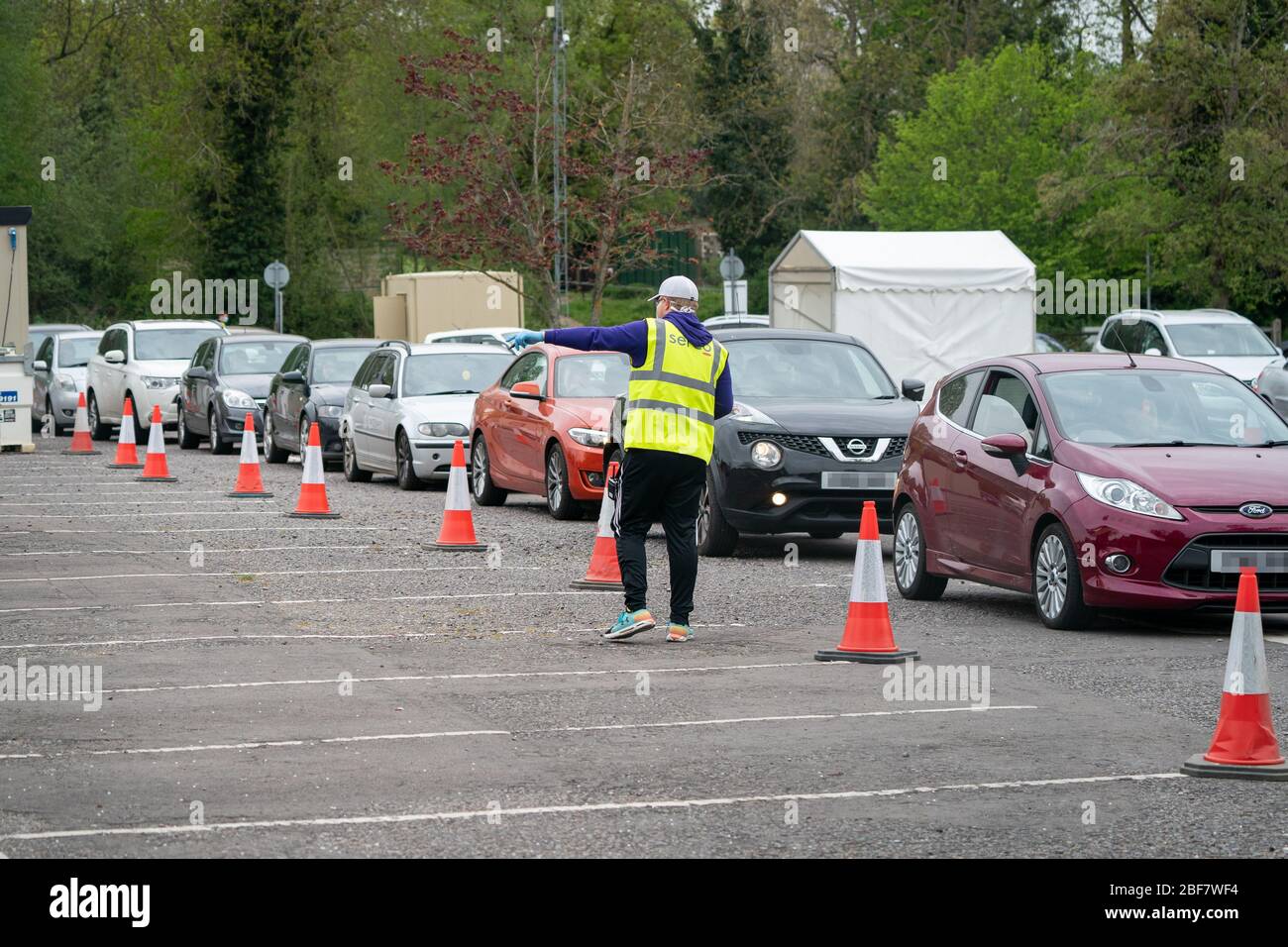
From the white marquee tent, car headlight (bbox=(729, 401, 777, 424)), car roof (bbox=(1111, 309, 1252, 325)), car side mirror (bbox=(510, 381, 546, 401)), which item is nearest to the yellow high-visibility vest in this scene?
car headlight (bbox=(729, 401, 777, 424))

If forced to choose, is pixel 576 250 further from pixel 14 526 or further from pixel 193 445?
pixel 14 526

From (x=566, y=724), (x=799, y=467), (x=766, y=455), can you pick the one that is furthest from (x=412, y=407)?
(x=566, y=724)

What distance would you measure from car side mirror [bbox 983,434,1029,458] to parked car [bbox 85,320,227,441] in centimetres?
2162

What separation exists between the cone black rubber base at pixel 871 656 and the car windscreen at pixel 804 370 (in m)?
6.47

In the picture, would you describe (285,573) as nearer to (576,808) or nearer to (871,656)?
(871,656)

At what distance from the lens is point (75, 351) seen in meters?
36.1

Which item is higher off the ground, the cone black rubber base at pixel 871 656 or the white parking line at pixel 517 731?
the white parking line at pixel 517 731

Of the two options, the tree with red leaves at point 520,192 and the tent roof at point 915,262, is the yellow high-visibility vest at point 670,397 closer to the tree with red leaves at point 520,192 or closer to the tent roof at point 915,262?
the tent roof at point 915,262

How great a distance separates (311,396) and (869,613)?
16856 mm

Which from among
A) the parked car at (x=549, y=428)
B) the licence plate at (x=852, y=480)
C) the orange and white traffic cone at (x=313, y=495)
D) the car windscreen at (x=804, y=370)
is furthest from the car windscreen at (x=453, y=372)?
the licence plate at (x=852, y=480)

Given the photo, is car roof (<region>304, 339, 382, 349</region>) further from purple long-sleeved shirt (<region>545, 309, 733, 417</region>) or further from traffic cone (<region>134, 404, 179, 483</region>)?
purple long-sleeved shirt (<region>545, 309, 733, 417</region>)

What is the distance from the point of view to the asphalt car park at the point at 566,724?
682cm

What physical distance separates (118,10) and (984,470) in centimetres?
2759
